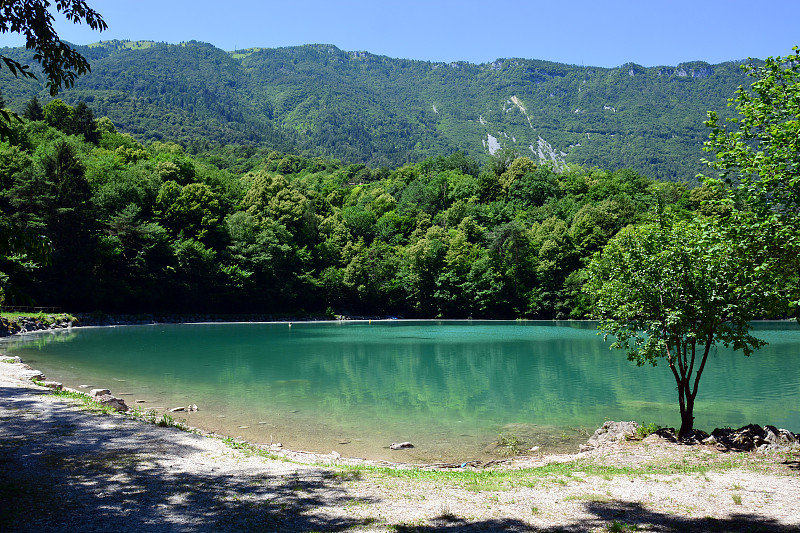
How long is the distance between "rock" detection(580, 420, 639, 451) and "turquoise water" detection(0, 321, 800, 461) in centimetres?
69

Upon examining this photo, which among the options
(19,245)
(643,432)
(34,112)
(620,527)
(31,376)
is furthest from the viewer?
(34,112)

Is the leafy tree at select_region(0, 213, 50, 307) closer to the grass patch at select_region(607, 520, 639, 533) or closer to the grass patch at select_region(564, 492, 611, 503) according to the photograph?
the grass patch at select_region(607, 520, 639, 533)

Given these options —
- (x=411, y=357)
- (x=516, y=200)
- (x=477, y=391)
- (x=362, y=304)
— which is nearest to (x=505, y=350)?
(x=411, y=357)

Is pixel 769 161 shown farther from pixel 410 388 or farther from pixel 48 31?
pixel 410 388

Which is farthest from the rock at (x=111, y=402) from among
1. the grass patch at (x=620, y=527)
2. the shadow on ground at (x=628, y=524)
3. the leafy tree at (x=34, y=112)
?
the leafy tree at (x=34, y=112)

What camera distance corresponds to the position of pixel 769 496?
7035mm

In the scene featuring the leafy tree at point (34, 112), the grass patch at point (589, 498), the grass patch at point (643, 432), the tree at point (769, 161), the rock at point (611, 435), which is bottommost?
the rock at point (611, 435)

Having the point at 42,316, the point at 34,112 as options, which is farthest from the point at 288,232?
the point at 34,112

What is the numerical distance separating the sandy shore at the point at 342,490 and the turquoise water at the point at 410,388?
359 centimetres

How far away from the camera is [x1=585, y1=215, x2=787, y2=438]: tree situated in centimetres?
997

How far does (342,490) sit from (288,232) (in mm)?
64496

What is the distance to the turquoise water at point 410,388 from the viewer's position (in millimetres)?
14047

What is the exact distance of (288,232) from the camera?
69688mm

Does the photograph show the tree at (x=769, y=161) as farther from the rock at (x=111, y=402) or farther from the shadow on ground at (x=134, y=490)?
the rock at (x=111, y=402)
